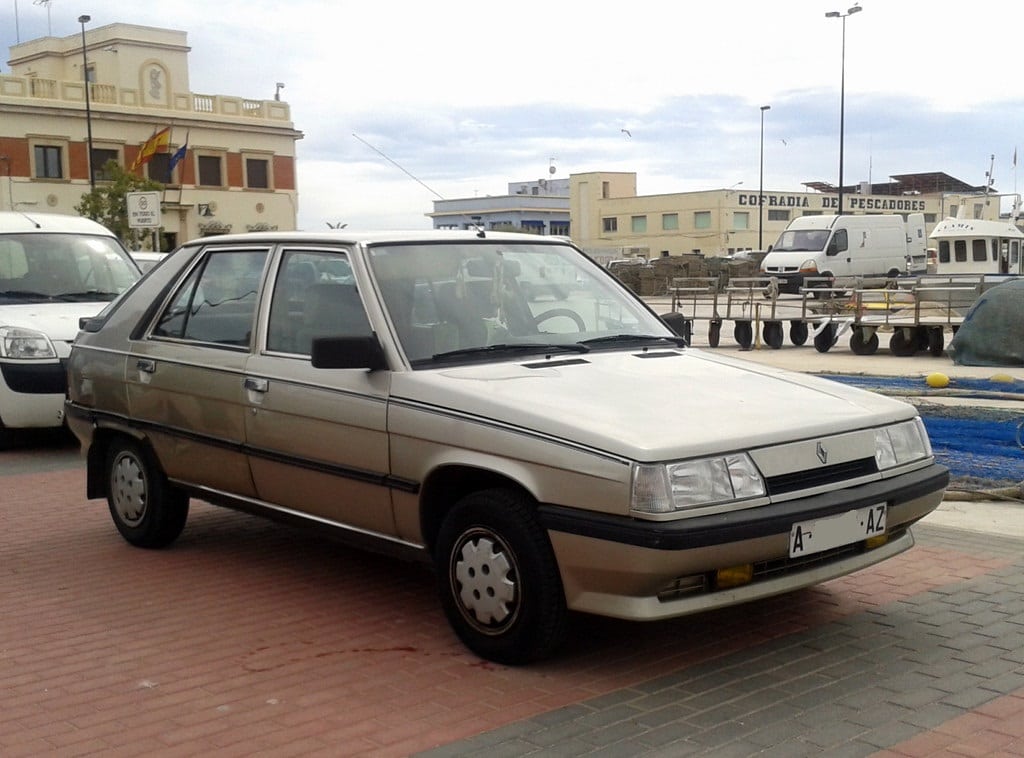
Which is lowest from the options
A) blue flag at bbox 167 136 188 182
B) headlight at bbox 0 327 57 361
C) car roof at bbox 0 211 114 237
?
headlight at bbox 0 327 57 361

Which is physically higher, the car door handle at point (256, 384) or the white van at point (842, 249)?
the white van at point (842, 249)

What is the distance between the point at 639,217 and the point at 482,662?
90676 mm

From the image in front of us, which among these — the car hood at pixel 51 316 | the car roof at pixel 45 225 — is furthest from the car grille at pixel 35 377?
the car roof at pixel 45 225

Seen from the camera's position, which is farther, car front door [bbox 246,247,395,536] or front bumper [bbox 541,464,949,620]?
car front door [bbox 246,247,395,536]

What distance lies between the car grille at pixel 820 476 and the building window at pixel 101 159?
5660 centimetres

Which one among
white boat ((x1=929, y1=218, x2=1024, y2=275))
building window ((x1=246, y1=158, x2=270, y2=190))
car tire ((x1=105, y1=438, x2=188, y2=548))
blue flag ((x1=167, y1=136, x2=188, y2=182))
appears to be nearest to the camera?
car tire ((x1=105, y1=438, x2=188, y2=548))

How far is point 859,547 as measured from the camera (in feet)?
15.3

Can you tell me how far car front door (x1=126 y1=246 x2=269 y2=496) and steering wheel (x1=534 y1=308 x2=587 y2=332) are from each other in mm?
1404

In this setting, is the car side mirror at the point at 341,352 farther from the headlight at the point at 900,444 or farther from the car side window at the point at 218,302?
the headlight at the point at 900,444

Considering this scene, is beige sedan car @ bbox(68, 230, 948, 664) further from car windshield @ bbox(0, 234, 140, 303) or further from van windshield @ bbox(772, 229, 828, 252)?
van windshield @ bbox(772, 229, 828, 252)

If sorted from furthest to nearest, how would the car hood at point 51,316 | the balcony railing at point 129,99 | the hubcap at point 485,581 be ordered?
the balcony railing at point 129,99 < the car hood at point 51,316 < the hubcap at point 485,581

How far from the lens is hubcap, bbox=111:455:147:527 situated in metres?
6.55

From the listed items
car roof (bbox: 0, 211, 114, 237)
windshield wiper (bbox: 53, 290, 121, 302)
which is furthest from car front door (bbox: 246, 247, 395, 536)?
car roof (bbox: 0, 211, 114, 237)

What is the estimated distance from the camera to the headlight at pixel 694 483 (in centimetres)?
401
